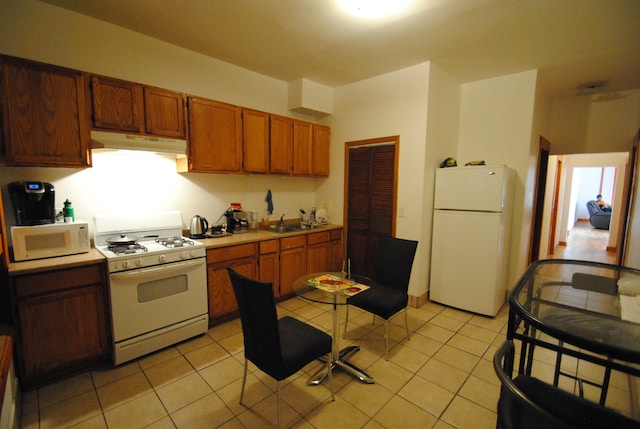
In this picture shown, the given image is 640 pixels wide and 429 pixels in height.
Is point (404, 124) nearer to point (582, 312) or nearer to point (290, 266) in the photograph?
point (290, 266)

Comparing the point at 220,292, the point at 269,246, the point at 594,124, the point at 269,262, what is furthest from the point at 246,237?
the point at 594,124

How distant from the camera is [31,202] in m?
2.10

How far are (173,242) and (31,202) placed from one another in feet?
3.32

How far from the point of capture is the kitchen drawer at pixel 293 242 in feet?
11.3

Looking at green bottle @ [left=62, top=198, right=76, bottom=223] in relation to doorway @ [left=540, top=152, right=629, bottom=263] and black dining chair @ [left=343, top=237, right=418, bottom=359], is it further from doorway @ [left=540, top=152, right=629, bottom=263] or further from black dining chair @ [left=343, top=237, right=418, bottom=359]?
doorway @ [left=540, top=152, right=629, bottom=263]

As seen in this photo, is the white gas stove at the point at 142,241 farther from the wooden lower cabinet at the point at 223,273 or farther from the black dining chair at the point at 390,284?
the black dining chair at the point at 390,284

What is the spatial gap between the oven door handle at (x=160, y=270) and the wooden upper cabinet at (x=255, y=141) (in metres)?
1.24

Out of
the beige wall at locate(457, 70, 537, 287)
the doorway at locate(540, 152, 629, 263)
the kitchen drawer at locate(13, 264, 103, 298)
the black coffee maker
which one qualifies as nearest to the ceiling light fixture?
the beige wall at locate(457, 70, 537, 287)

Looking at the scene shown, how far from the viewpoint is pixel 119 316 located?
2.22m

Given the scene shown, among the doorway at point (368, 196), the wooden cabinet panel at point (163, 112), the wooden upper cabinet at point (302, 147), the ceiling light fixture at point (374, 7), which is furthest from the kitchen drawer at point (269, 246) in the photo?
the ceiling light fixture at point (374, 7)

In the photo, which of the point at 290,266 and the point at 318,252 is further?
the point at 318,252

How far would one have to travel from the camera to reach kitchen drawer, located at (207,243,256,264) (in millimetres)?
2793

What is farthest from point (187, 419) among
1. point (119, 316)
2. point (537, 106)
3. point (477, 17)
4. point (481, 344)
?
point (537, 106)

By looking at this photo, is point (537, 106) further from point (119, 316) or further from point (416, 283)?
point (119, 316)
